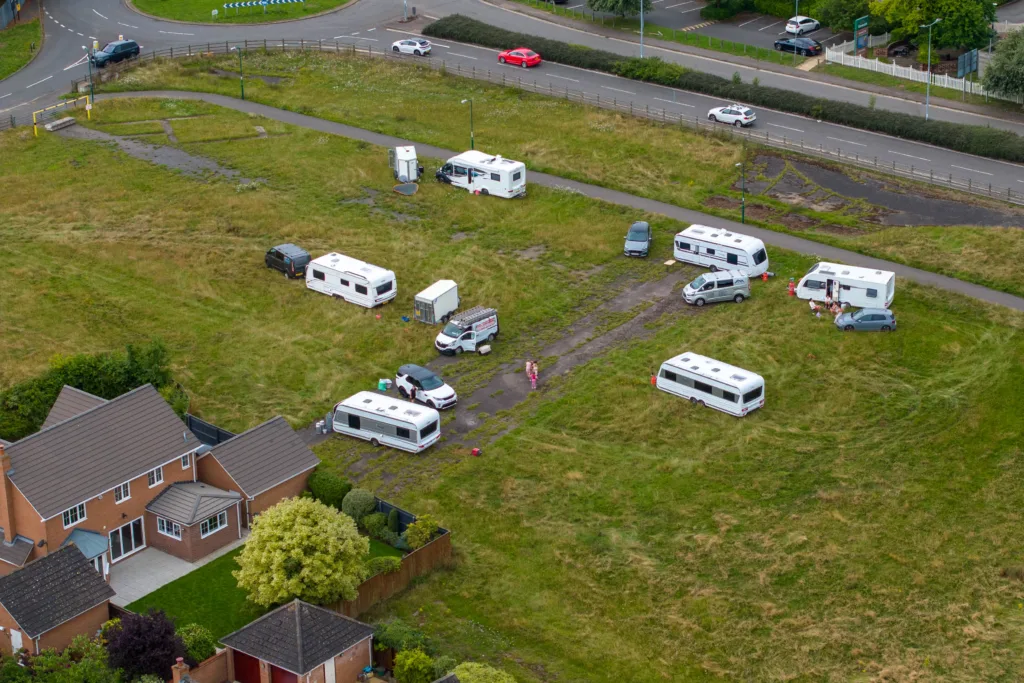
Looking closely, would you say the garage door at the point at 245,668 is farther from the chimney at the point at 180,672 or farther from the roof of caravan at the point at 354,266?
the roof of caravan at the point at 354,266

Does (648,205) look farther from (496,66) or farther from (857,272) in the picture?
(496,66)

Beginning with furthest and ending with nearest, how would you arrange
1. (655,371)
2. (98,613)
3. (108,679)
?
(655,371) → (98,613) → (108,679)

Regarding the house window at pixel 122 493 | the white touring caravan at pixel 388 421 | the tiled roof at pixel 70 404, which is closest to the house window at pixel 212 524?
the house window at pixel 122 493

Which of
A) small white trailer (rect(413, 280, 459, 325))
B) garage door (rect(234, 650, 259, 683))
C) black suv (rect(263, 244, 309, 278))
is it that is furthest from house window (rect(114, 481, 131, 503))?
black suv (rect(263, 244, 309, 278))

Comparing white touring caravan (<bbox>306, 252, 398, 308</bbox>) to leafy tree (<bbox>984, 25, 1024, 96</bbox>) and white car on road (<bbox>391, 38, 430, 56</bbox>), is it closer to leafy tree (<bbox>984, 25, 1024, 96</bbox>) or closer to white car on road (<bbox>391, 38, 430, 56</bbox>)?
white car on road (<bbox>391, 38, 430, 56</bbox>)

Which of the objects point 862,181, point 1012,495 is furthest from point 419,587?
point 862,181

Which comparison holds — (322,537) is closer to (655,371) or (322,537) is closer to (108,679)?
(108,679)

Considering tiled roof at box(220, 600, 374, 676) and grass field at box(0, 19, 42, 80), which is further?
grass field at box(0, 19, 42, 80)
